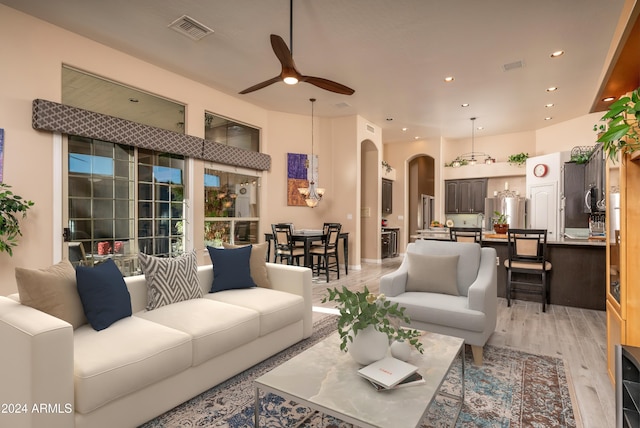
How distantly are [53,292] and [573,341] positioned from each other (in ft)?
13.7

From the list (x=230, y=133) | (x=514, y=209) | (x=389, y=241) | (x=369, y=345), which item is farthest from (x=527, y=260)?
(x=230, y=133)

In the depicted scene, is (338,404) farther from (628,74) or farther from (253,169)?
(253,169)

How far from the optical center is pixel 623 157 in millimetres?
2092

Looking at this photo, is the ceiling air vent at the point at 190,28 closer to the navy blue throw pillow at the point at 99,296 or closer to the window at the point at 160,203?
the window at the point at 160,203

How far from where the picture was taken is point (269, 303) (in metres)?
2.66

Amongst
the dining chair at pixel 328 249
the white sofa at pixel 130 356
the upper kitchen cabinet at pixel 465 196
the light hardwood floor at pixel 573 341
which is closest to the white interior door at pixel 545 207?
the upper kitchen cabinet at pixel 465 196

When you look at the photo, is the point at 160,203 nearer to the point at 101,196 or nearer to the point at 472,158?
the point at 101,196

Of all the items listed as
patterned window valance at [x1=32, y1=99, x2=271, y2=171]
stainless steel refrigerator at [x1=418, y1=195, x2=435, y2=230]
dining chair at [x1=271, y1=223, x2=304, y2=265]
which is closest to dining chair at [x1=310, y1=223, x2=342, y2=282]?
dining chair at [x1=271, y1=223, x2=304, y2=265]

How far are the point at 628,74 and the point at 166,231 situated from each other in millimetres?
5442

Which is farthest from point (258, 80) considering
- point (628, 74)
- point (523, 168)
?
point (523, 168)

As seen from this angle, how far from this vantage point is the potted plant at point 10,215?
3.15m

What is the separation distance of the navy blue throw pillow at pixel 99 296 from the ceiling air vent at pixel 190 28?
2803mm

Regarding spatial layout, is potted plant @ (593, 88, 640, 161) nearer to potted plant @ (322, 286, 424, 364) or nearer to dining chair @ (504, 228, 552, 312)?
potted plant @ (322, 286, 424, 364)

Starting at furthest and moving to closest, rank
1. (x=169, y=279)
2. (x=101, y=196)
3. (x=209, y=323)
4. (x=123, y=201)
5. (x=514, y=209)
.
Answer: (x=514, y=209) → (x=123, y=201) → (x=101, y=196) → (x=169, y=279) → (x=209, y=323)
